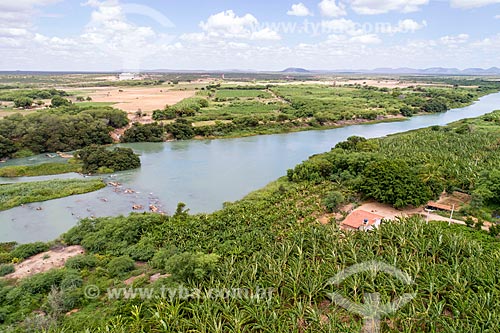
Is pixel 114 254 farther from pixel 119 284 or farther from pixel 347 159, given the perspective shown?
pixel 347 159

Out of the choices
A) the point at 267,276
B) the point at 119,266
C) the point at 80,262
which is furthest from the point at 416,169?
the point at 80,262

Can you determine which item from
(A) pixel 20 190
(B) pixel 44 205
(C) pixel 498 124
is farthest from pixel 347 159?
(C) pixel 498 124

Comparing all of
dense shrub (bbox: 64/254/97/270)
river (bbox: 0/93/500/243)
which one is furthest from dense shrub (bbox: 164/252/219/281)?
river (bbox: 0/93/500/243)

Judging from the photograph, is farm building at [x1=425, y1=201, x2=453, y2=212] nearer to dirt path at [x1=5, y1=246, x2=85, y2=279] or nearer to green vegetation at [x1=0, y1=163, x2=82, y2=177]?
dirt path at [x1=5, y1=246, x2=85, y2=279]

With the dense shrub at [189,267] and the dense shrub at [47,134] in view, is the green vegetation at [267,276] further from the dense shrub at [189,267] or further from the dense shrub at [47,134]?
the dense shrub at [47,134]

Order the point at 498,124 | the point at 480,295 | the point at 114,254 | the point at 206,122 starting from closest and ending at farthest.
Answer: the point at 480,295 → the point at 114,254 → the point at 498,124 → the point at 206,122

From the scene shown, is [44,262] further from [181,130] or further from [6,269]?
[181,130]

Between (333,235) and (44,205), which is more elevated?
(333,235)
